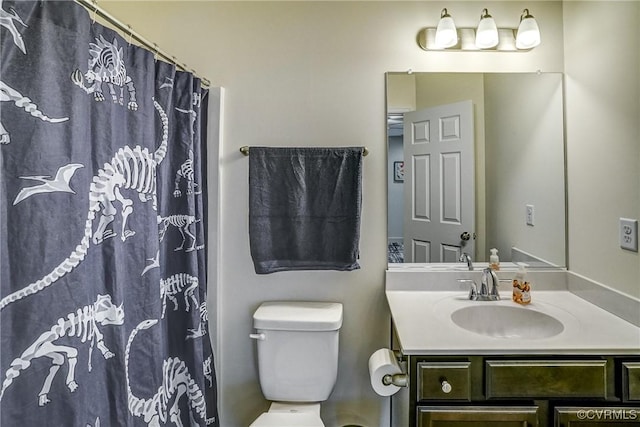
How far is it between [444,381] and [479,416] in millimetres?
160

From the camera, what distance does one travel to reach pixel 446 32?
159cm

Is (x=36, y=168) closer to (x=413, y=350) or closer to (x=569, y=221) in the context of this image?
(x=413, y=350)

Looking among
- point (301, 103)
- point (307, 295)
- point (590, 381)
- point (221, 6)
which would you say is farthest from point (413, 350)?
point (221, 6)

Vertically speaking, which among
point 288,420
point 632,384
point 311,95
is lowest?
point 288,420

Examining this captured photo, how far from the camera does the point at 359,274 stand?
1.74 m

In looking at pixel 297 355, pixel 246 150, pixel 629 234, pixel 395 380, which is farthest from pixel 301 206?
pixel 629 234

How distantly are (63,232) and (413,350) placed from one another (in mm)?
1058

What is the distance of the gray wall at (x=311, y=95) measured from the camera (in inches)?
66.8

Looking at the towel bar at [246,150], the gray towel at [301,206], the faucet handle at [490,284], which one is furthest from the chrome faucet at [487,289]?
the towel bar at [246,150]

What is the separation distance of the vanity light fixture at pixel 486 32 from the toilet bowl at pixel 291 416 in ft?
6.20

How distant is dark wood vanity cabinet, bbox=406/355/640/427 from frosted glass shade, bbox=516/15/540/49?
4.50ft

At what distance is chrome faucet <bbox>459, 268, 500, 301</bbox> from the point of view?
1.53 metres

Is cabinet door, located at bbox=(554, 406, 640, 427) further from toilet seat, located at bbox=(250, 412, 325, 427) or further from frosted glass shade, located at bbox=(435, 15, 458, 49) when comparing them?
frosted glass shade, located at bbox=(435, 15, 458, 49)

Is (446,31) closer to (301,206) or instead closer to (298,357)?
(301,206)
